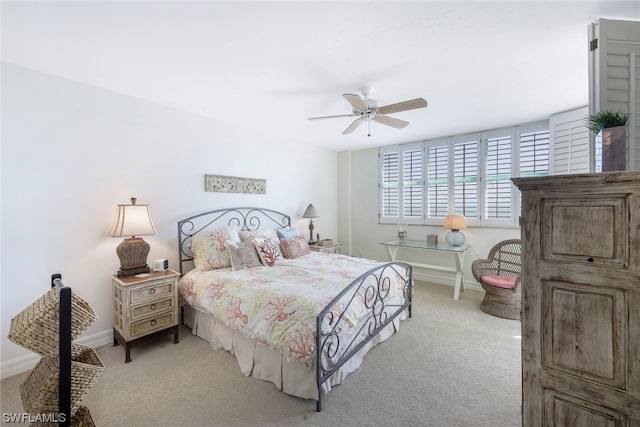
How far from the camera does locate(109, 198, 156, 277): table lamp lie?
102 inches

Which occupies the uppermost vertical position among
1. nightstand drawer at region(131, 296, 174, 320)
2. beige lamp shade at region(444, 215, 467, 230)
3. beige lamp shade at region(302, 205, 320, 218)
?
beige lamp shade at region(302, 205, 320, 218)

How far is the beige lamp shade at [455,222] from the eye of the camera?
4156 millimetres

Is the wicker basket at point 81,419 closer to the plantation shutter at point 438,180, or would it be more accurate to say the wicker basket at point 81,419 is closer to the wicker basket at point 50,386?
the wicker basket at point 50,386

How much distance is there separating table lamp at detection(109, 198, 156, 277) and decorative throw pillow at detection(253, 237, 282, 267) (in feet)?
3.75

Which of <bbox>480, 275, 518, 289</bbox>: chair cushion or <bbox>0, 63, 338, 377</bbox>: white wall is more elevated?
<bbox>0, 63, 338, 377</bbox>: white wall

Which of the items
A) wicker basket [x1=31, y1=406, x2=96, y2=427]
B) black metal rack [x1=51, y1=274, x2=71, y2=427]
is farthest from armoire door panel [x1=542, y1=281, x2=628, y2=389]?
wicker basket [x1=31, y1=406, x2=96, y2=427]

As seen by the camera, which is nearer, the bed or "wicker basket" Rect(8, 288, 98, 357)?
"wicker basket" Rect(8, 288, 98, 357)

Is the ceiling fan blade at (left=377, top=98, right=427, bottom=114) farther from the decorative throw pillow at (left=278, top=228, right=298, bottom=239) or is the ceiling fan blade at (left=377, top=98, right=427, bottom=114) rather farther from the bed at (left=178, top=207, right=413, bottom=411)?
the decorative throw pillow at (left=278, top=228, right=298, bottom=239)

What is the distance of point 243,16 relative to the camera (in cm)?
168

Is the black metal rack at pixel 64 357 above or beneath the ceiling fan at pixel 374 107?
beneath

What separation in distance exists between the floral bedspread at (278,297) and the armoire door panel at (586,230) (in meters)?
1.45

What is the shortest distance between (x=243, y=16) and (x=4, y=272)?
2.85 meters

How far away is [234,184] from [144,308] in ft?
6.47

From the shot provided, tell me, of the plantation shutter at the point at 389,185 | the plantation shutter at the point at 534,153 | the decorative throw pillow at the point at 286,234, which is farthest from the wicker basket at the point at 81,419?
the plantation shutter at the point at 534,153
